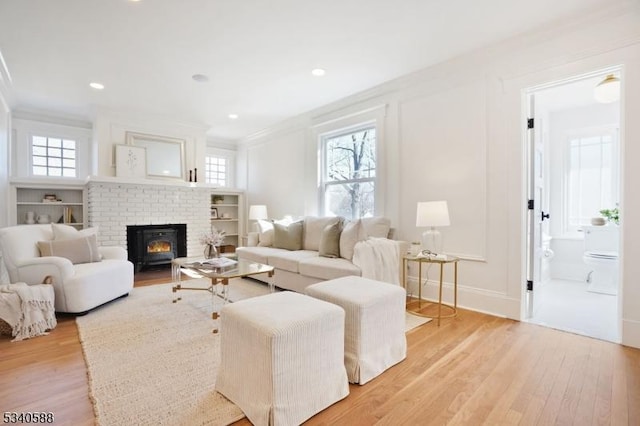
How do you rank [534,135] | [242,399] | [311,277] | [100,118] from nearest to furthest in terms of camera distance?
[242,399]
[534,135]
[311,277]
[100,118]

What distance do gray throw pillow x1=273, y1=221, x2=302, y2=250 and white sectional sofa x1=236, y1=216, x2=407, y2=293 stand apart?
0.01m

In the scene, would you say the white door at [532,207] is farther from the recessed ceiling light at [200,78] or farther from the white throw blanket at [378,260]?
the recessed ceiling light at [200,78]

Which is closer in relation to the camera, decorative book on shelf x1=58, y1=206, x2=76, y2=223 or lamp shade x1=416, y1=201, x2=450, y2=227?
lamp shade x1=416, y1=201, x2=450, y2=227

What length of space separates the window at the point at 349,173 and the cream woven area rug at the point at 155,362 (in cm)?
184

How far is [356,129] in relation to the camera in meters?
4.34

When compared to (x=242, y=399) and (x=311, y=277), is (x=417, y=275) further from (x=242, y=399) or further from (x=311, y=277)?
(x=242, y=399)

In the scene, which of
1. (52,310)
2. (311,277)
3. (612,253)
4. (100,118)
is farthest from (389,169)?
(100,118)

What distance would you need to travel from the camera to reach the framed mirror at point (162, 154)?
5.15 metres

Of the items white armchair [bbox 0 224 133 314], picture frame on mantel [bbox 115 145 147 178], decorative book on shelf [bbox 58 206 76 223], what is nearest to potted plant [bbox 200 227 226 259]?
white armchair [bbox 0 224 133 314]

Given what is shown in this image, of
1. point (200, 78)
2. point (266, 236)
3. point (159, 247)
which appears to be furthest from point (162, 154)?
point (266, 236)

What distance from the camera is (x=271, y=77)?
367 cm

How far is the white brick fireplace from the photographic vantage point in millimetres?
4730

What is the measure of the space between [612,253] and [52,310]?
19.7 ft

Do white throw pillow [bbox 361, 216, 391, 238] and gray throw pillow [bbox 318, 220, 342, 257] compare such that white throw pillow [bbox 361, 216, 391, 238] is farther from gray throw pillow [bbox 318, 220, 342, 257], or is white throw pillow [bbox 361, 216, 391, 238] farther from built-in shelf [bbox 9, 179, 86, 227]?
built-in shelf [bbox 9, 179, 86, 227]
